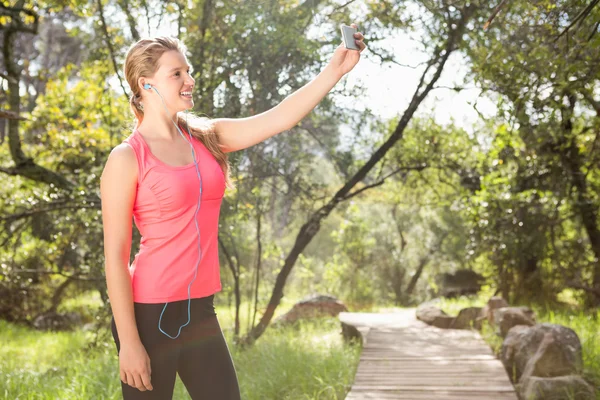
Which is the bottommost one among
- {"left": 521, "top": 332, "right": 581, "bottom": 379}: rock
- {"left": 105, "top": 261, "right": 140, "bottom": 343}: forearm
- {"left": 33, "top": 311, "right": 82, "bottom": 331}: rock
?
{"left": 33, "top": 311, "right": 82, "bottom": 331}: rock

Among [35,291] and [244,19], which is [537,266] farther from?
[35,291]

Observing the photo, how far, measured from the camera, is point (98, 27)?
683 cm

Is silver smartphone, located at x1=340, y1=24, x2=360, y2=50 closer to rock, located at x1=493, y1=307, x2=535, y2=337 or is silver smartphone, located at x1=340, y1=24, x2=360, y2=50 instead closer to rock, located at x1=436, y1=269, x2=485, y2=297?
rock, located at x1=493, y1=307, x2=535, y2=337

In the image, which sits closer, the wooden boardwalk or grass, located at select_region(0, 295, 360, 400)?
grass, located at select_region(0, 295, 360, 400)

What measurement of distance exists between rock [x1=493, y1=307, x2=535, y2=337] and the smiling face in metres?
6.11

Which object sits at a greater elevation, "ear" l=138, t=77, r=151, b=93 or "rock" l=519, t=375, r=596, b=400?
"ear" l=138, t=77, r=151, b=93

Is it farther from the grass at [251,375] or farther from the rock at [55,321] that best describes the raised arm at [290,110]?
the rock at [55,321]

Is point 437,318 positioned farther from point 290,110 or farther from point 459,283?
point 290,110

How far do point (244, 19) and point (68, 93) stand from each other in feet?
13.9

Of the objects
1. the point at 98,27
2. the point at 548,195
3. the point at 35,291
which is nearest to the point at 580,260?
the point at 548,195


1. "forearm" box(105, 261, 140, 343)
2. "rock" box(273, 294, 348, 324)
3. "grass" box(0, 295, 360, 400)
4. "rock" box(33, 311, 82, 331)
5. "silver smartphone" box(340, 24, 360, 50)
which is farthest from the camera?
"rock" box(33, 311, 82, 331)

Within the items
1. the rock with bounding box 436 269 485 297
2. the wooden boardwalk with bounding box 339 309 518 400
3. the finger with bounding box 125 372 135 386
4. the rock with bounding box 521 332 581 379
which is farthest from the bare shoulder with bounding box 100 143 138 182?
the rock with bounding box 436 269 485 297

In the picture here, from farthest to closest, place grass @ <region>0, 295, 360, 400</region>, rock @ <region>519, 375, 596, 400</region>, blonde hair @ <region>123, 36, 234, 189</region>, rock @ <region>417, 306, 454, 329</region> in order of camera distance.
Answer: rock @ <region>417, 306, 454, 329</region>, grass @ <region>0, 295, 360, 400</region>, rock @ <region>519, 375, 596, 400</region>, blonde hair @ <region>123, 36, 234, 189</region>

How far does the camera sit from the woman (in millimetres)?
1850
